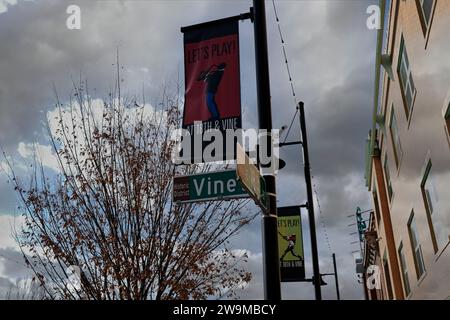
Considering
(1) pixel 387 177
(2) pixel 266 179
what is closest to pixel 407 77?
(1) pixel 387 177

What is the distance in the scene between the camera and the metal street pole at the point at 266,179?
5062 millimetres

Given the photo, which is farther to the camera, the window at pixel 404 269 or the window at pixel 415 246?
the window at pixel 404 269

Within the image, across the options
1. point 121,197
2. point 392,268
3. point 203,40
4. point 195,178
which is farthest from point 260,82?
point 392,268

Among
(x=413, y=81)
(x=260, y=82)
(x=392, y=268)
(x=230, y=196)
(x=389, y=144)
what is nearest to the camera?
(x=230, y=196)

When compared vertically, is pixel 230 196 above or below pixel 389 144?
below

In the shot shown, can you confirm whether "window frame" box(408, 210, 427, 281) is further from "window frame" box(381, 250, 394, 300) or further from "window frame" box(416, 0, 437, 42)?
"window frame" box(416, 0, 437, 42)

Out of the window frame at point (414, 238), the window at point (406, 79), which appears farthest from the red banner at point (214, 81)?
the window frame at point (414, 238)

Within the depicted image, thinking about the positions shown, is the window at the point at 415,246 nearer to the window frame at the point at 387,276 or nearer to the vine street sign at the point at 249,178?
the window frame at the point at 387,276

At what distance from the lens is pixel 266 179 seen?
5.69 metres

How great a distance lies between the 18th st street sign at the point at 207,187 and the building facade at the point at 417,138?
762 cm

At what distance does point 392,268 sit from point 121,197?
16.3 m
